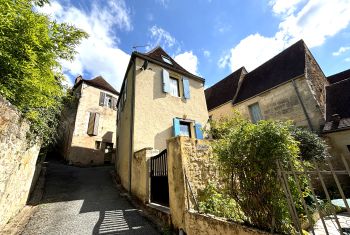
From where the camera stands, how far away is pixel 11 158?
4215 mm

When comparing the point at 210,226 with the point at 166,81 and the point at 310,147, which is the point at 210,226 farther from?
the point at 166,81

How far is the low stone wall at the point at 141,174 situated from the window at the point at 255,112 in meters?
9.80

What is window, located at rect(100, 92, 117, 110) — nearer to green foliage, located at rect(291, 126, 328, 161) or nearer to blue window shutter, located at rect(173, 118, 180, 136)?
blue window shutter, located at rect(173, 118, 180, 136)

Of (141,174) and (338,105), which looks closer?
(141,174)

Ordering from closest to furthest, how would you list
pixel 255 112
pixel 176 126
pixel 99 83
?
pixel 176 126 < pixel 255 112 < pixel 99 83

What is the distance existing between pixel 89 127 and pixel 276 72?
16895mm

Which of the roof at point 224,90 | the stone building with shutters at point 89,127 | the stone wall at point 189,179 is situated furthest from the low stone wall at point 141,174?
the roof at point 224,90

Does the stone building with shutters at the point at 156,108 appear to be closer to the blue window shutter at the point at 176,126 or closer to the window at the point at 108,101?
the blue window shutter at the point at 176,126

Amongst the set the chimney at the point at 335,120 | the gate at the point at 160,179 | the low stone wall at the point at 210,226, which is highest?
the chimney at the point at 335,120

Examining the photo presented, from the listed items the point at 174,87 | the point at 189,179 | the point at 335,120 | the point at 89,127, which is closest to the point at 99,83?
the point at 89,127

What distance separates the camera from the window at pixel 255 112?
44.4 feet

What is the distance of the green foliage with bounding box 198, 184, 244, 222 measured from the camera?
376cm

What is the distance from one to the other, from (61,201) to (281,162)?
7508mm

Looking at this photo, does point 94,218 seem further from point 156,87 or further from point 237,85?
point 237,85
